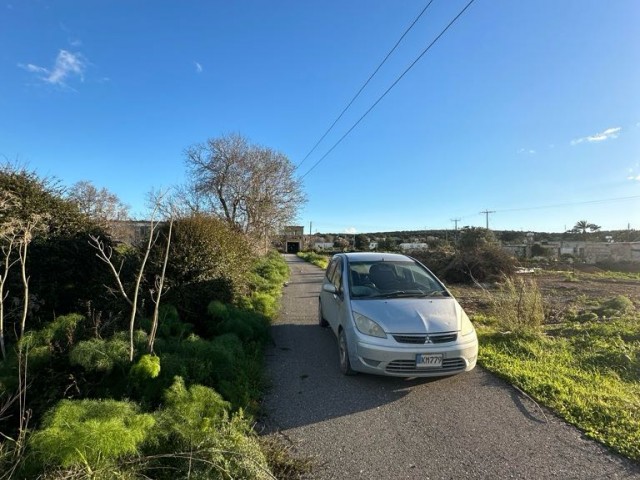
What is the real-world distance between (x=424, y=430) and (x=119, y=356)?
10.9ft

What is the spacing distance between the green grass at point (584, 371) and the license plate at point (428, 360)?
1205mm

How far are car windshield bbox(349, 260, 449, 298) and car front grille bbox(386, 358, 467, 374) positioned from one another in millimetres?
1157

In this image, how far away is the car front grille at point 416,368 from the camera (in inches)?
182

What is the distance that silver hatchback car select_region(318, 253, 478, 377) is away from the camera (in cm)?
465

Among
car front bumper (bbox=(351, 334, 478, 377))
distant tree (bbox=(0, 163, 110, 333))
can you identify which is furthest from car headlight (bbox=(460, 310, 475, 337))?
distant tree (bbox=(0, 163, 110, 333))

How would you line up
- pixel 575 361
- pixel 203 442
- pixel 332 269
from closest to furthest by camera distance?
pixel 203 442, pixel 575 361, pixel 332 269

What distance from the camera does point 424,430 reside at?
3.82 meters

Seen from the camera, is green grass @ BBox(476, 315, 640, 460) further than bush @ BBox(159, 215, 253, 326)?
No

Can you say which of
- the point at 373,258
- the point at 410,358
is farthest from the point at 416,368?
the point at 373,258

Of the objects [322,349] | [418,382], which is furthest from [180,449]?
[322,349]

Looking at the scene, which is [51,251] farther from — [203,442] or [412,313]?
[412,313]

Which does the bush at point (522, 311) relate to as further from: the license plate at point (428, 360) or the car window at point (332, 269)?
the car window at point (332, 269)

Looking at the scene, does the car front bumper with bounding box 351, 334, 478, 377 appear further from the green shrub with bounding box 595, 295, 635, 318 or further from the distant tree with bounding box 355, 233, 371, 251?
the distant tree with bounding box 355, 233, 371, 251

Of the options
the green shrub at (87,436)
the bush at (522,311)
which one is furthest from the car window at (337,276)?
the green shrub at (87,436)
